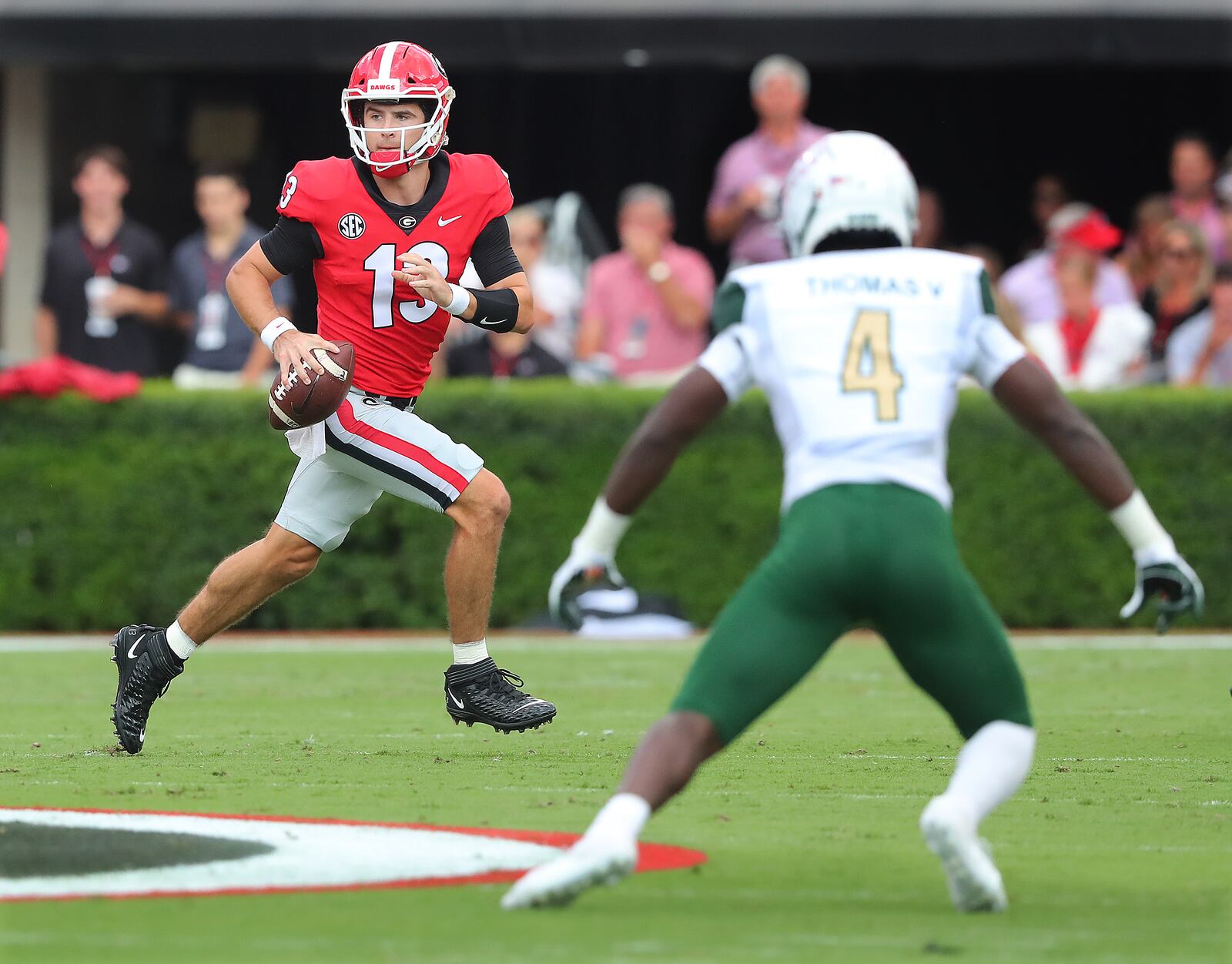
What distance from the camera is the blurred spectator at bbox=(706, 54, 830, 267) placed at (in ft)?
39.0

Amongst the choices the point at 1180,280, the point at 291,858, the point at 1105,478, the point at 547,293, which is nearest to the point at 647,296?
the point at 547,293

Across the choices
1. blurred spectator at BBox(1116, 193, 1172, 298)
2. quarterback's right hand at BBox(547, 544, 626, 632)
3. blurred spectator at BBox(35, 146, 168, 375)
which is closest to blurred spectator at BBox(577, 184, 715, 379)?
blurred spectator at BBox(35, 146, 168, 375)

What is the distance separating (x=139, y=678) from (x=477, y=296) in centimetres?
160

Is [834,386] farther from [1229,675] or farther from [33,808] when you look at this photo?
[1229,675]

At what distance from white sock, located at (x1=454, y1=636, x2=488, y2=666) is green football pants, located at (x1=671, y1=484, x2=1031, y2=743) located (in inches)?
106

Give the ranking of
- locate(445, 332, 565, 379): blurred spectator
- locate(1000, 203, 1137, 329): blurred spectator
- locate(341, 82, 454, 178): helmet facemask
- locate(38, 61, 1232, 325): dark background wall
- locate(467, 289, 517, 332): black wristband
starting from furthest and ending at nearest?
locate(38, 61, 1232, 325): dark background wall, locate(445, 332, 565, 379): blurred spectator, locate(1000, 203, 1137, 329): blurred spectator, locate(341, 82, 454, 178): helmet facemask, locate(467, 289, 517, 332): black wristband

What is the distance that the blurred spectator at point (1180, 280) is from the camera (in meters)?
12.2

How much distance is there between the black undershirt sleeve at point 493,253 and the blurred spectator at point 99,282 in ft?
18.4

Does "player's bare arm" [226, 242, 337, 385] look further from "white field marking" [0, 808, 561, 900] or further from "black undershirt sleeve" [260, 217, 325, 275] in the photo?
"white field marking" [0, 808, 561, 900]

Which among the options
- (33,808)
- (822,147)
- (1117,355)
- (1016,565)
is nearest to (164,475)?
(1016,565)

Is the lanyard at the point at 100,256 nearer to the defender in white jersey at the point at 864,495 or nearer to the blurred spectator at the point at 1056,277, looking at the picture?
the blurred spectator at the point at 1056,277

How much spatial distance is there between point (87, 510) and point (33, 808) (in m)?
6.14

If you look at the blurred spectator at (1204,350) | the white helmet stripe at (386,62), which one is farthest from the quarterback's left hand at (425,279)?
the blurred spectator at (1204,350)

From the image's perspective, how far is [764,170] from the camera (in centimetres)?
1213
